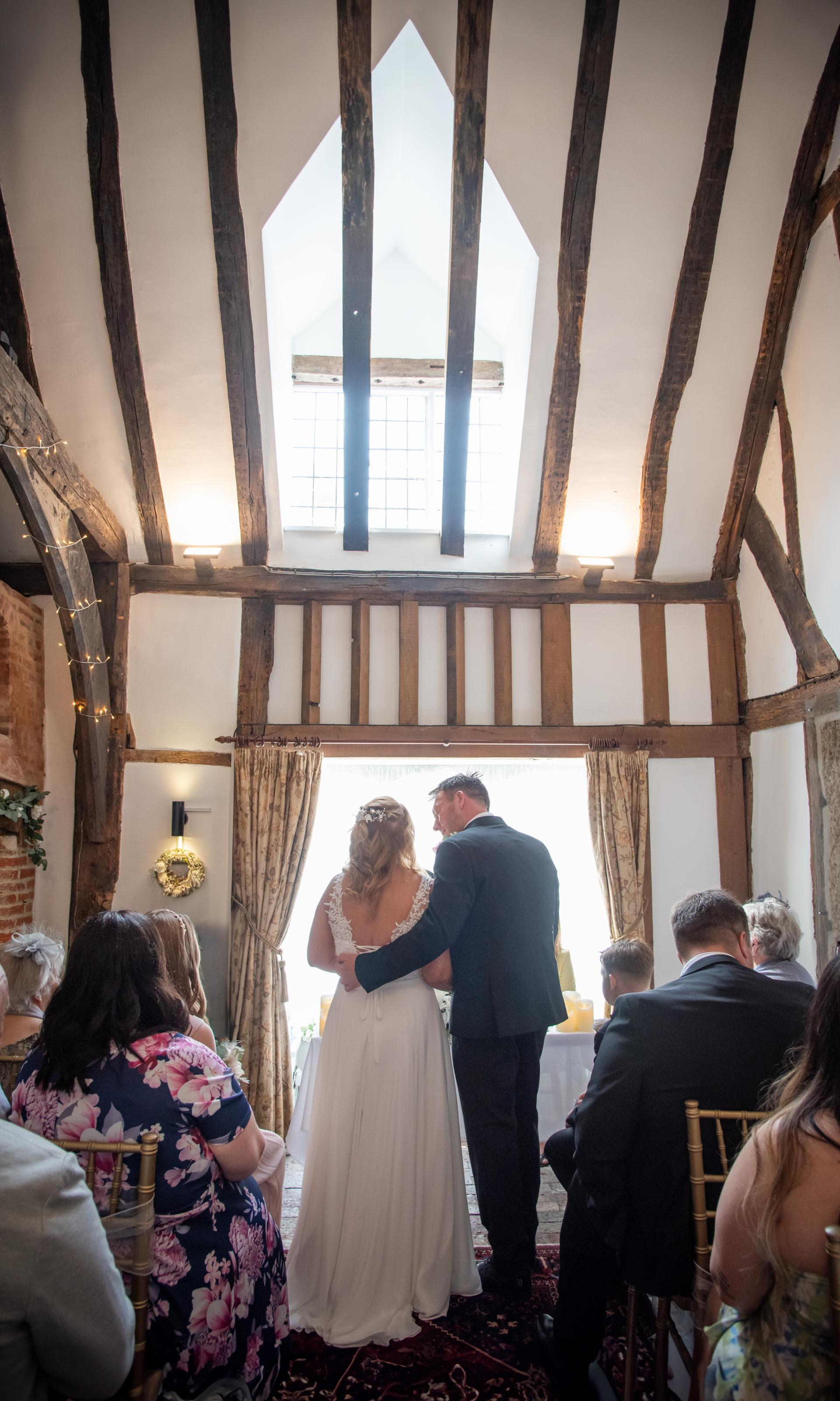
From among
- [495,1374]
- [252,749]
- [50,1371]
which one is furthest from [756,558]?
[50,1371]

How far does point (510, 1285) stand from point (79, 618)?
13.1 feet

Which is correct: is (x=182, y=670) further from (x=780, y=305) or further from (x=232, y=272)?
(x=780, y=305)

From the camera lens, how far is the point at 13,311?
4996 millimetres

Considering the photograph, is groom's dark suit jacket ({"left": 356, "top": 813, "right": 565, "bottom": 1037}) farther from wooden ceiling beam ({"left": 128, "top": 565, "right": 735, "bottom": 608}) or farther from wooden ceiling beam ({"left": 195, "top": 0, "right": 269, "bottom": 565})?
wooden ceiling beam ({"left": 195, "top": 0, "right": 269, "bottom": 565})

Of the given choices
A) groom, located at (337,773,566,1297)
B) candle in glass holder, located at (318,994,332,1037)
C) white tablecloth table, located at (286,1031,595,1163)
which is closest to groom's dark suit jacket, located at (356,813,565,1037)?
groom, located at (337,773,566,1297)

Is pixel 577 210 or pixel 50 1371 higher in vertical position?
pixel 577 210

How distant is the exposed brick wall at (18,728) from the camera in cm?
527

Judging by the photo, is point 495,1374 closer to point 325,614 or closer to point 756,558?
point 325,614

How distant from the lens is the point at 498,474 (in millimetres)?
6664

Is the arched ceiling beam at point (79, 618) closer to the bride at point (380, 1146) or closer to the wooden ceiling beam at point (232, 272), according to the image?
the wooden ceiling beam at point (232, 272)

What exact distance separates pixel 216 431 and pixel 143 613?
131cm

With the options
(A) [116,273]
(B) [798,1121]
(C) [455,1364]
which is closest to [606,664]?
(A) [116,273]

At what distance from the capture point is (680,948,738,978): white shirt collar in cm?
232

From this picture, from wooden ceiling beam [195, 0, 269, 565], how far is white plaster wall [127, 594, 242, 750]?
1.69ft
